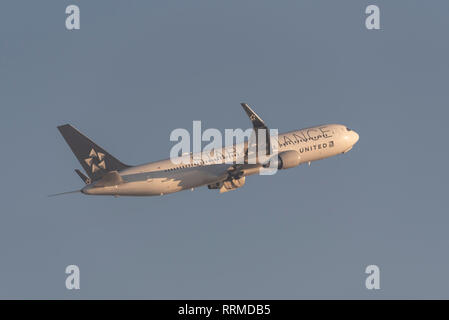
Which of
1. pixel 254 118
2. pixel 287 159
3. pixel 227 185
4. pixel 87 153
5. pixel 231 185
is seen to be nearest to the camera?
pixel 87 153

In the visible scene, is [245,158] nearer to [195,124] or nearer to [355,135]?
[195,124]

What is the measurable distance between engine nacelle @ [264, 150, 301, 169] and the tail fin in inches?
596

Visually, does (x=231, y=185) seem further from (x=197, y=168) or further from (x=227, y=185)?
(x=197, y=168)

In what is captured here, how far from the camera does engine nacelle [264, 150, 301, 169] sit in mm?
71688

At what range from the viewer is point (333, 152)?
266 ft

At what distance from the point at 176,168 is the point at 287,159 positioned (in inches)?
427

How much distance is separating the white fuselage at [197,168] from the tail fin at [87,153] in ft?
5.30

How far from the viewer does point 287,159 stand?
236 feet

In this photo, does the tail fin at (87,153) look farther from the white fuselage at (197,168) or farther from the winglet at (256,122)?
the winglet at (256,122)

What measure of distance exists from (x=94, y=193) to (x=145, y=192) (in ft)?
15.3

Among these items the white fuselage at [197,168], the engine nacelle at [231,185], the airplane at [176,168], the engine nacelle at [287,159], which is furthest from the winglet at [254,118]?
the engine nacelle at [231,185]

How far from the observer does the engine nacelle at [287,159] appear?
71.7 meters

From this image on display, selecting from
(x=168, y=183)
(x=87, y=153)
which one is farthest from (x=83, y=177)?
(x=168, y=183)

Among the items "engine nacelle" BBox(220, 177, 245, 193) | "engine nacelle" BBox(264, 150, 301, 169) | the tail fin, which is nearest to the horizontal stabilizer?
the tail fin
